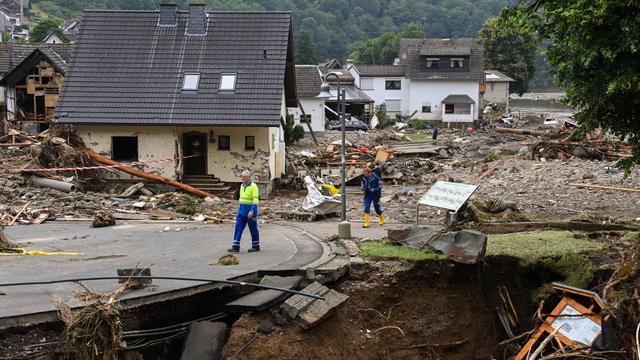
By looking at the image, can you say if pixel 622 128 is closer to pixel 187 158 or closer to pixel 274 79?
pixel 274 79

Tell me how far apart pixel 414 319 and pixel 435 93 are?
62.3 meters

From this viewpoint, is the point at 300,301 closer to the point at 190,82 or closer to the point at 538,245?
the point at 538,245

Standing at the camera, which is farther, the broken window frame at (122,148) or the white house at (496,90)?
the white house at (496,90)

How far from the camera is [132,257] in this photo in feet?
48.1

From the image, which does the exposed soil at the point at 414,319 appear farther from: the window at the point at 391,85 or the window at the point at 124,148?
the window at the point at 391,85

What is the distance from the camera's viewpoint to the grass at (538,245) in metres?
14.0

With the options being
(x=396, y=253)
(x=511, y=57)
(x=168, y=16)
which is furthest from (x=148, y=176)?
(x=511, y=57)

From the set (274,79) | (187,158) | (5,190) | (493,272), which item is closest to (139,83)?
(187,158)

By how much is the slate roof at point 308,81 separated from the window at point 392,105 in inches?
728

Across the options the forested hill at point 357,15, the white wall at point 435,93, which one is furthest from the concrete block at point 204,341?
the forested hill at point 357,15

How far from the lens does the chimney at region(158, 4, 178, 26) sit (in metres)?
32.0

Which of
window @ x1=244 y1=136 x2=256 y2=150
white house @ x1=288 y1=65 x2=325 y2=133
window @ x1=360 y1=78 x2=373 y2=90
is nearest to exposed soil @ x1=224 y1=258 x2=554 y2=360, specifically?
window @ x1=244 y1=136 x2=256 y2=150

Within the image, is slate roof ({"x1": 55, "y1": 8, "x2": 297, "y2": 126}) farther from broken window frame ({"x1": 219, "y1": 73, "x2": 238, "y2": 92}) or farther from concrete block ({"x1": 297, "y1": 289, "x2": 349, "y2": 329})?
concrete block ({"x1": 297, "y1": 289, "x2": 349, "y2": 329})

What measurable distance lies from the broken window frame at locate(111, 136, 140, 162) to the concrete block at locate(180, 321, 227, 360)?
65.9 ft
